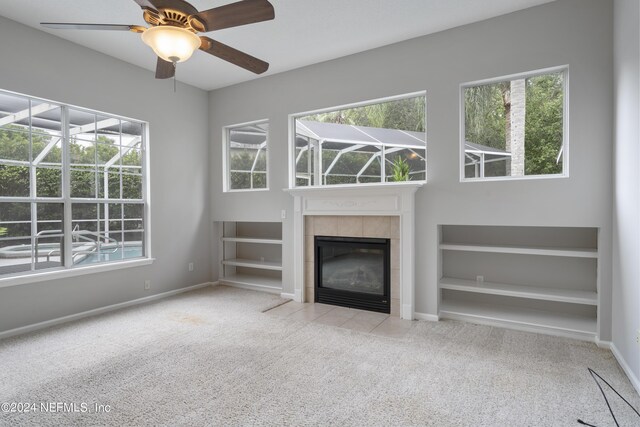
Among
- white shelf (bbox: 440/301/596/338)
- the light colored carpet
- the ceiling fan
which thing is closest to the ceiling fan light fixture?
the ceiling fan

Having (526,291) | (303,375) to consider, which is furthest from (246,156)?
(526,291)

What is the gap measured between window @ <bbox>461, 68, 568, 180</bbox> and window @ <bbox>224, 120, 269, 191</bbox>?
2.73m

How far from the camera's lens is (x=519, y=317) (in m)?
3.40

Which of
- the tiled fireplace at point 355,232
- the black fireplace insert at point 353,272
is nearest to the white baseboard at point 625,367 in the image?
the tiled fireplace at point 355,232

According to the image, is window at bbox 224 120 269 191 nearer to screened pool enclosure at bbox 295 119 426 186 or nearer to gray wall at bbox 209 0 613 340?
gray wall at bbox 209 0 613 340

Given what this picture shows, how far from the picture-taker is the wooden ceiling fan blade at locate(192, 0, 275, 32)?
1.91 meters

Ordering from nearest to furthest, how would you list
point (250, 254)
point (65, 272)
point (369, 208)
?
point (65, 272) → point (369, 208) → point (250, 254)

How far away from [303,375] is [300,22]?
3.19m

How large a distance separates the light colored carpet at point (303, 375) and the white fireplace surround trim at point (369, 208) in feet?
1.82

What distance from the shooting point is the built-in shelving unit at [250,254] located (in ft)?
17.0

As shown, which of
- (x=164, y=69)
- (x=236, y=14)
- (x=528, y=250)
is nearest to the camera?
(x=236, y=14)

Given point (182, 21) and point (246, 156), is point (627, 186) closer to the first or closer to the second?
point (182, 21)

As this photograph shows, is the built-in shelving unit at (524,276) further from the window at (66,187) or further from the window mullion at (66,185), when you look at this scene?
the window mullion at (66,185)

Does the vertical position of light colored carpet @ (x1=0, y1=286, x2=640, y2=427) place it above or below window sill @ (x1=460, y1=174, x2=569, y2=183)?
below
